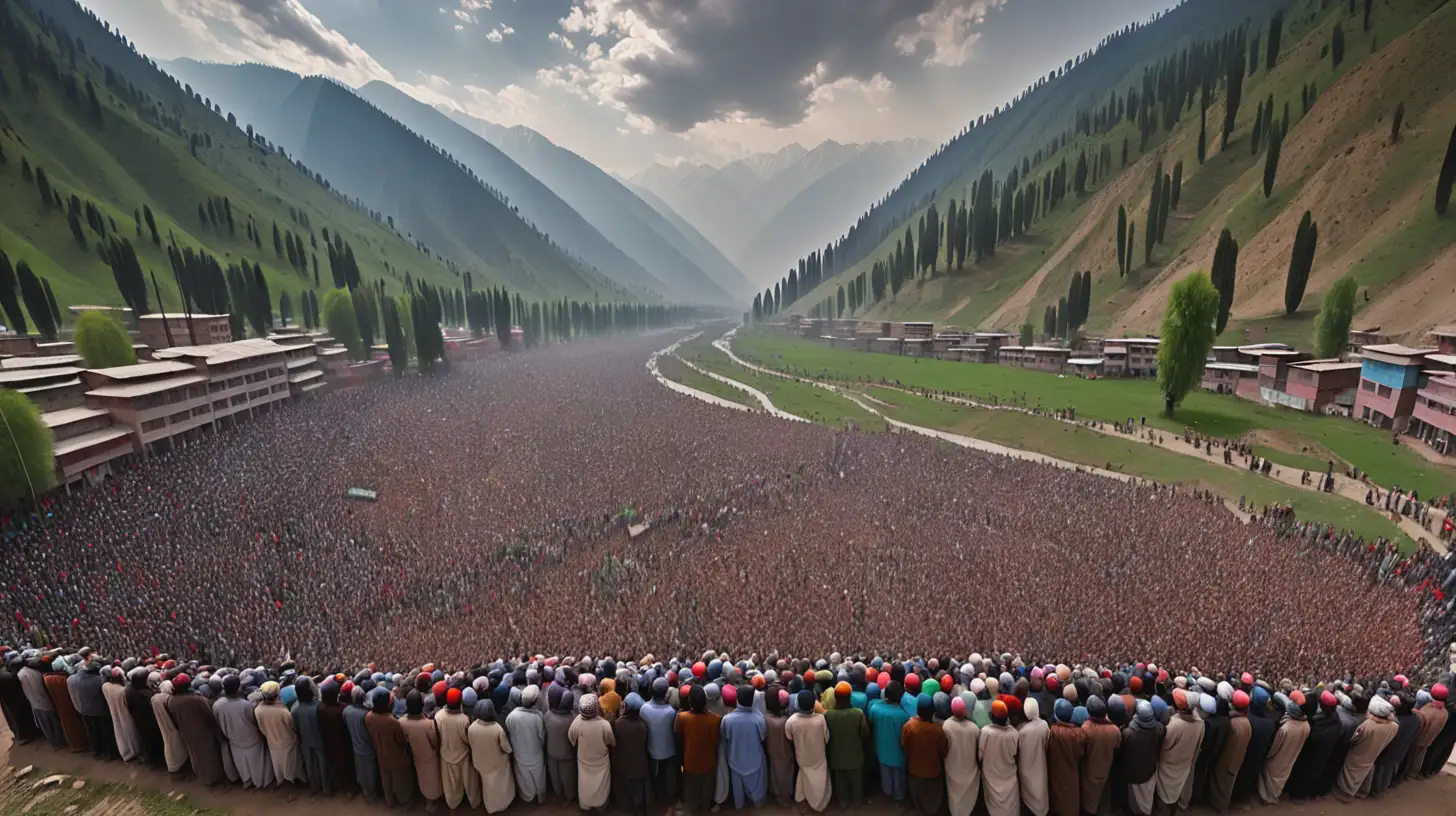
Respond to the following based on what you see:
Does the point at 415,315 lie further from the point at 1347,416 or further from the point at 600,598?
the point at 1347,416

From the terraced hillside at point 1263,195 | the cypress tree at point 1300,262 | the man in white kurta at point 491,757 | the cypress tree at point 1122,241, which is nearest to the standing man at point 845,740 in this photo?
the man in white kurta at point 491,757

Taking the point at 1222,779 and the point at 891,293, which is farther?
the point at 891,293

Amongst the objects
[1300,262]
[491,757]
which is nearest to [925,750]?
[491,757]

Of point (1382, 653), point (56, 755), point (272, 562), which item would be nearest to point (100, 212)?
point (272, 562)

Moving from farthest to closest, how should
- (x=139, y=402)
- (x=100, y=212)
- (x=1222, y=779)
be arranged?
(x=100, y=212), (x=139, y=402), (x=1222, y=779)

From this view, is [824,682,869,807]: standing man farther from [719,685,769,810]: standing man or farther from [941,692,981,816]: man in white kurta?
[941,692,981,816]: man in white kurta

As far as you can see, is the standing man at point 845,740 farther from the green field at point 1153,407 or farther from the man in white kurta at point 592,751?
the green field at point 1153,407
